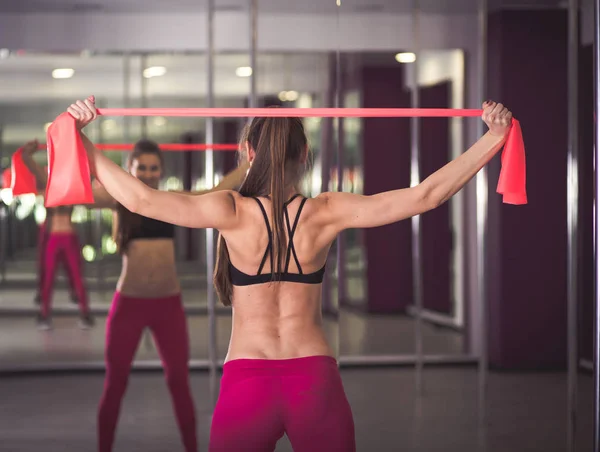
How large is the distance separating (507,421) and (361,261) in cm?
467

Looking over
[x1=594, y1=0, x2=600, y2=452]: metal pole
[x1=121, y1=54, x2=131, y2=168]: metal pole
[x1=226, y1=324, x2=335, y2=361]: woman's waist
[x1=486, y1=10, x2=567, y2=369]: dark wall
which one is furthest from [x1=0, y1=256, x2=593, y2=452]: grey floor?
[x1=594, y1=0, x2=600, y2=452]: metal pole

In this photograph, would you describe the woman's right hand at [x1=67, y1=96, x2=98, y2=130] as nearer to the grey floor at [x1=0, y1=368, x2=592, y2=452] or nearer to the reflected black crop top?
the reflected black crop top

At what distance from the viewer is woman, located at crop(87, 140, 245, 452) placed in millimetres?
4219

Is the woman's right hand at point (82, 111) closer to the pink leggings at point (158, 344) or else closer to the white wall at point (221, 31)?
the pink leggings at point (158, 344)

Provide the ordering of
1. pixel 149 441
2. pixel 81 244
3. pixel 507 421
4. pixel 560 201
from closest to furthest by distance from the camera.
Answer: pixel 149 441 → pixel 507 421 → pixel 560 201 → pixel 81 244

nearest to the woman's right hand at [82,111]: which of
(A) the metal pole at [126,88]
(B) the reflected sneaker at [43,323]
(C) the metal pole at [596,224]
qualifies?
(C) the metal pole at [596,224]

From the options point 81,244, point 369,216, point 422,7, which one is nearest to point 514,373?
point 422,7

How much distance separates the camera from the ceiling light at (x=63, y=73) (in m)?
7.50

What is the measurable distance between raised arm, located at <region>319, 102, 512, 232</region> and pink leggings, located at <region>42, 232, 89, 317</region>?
5.60 meters

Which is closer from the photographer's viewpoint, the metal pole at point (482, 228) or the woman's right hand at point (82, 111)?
the woman's right hand at point (82, 111)

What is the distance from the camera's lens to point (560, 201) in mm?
7262

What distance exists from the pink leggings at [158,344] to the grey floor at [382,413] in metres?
0.74

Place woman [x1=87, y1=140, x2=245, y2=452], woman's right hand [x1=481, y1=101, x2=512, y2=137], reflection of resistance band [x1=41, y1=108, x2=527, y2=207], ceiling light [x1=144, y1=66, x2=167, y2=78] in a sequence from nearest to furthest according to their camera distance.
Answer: reflection of resistance band [x1=41, y1=108, x2=527, y2=207] → woman's right hand [x1=481, y1=101, x2=512, y2=137] → woman [x1=87, y1=140, x2=245, y2=452] → ceiling light [x1=144, y1=66, x2=167, y2=78]

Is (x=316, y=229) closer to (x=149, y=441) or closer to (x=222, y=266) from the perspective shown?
(x=222, y=266)
